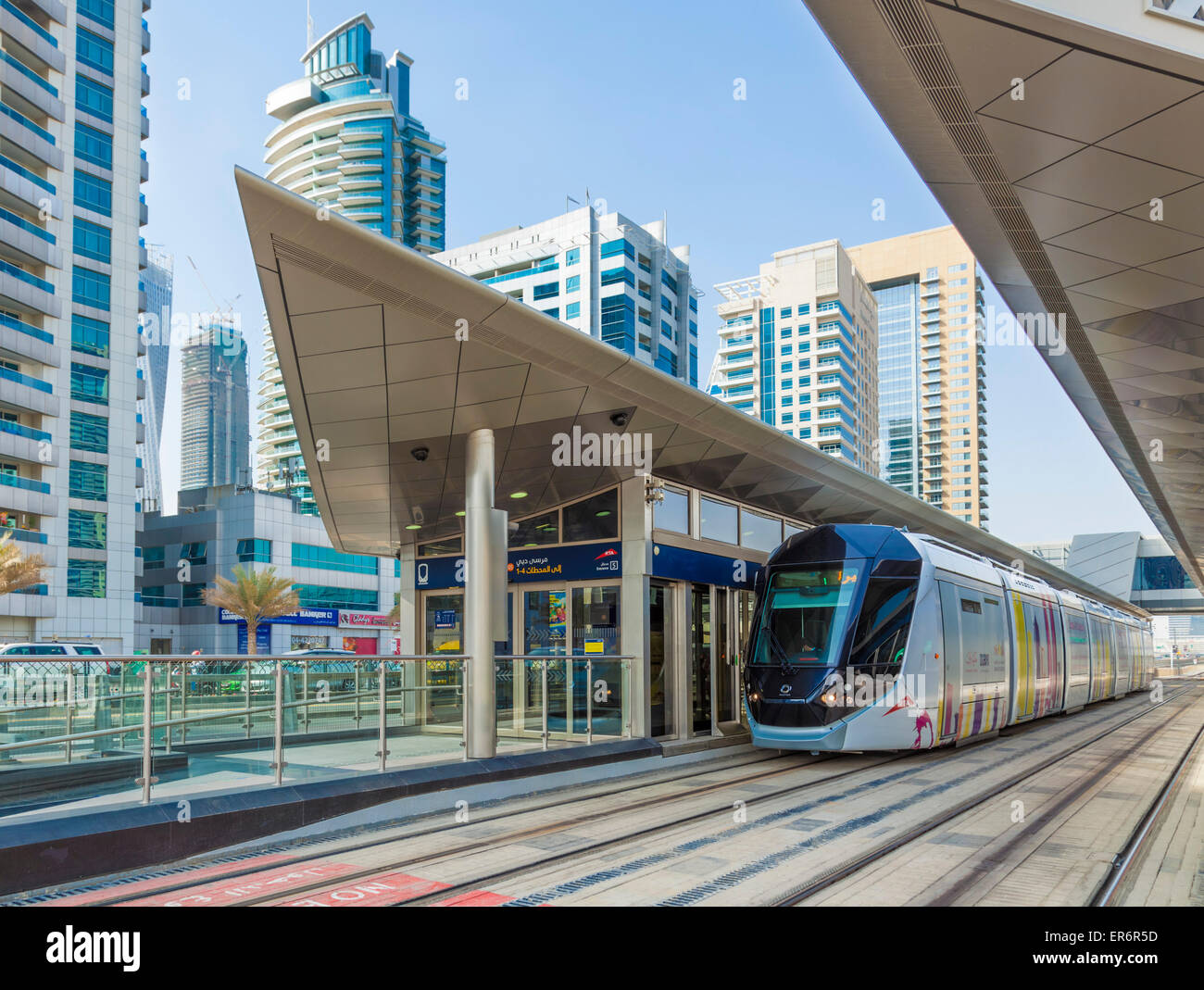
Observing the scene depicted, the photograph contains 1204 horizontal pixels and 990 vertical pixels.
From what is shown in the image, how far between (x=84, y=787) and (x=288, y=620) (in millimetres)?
64704

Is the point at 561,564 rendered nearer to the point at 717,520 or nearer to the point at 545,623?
the point at 545,623

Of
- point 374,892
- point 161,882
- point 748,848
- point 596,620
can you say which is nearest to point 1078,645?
point 596,620

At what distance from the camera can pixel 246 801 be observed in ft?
25.8

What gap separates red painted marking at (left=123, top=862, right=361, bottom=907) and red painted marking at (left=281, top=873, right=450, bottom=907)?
0.97ft

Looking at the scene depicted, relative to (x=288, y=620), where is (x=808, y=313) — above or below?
above

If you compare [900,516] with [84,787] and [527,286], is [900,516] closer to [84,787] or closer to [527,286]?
[84,787]

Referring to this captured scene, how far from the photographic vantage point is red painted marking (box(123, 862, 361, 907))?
605 centimetres

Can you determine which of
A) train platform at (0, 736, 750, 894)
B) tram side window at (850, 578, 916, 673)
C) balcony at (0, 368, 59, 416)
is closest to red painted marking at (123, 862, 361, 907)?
train platform at (0, 736, 750, 894)

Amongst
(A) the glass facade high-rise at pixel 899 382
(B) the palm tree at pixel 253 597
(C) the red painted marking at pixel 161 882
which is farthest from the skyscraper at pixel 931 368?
(C) the red painted marking at pixel 161 882

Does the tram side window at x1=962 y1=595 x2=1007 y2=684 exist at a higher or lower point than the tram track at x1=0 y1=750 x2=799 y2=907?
higher

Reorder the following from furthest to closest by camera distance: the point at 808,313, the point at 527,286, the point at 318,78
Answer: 1. the point at 318,78
2. the point at 808,313
3. the point at 527,286

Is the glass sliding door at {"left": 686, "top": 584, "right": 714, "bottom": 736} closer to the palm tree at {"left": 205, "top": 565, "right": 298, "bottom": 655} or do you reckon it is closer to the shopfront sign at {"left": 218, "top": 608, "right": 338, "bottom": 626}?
the palm tree at {"left": 205, "top": 565, "right": 298, "bottom": 655}

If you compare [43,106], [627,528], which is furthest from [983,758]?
[43,106]

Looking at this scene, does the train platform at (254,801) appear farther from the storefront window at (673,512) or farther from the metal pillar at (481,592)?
the storefront window at (673,512)
